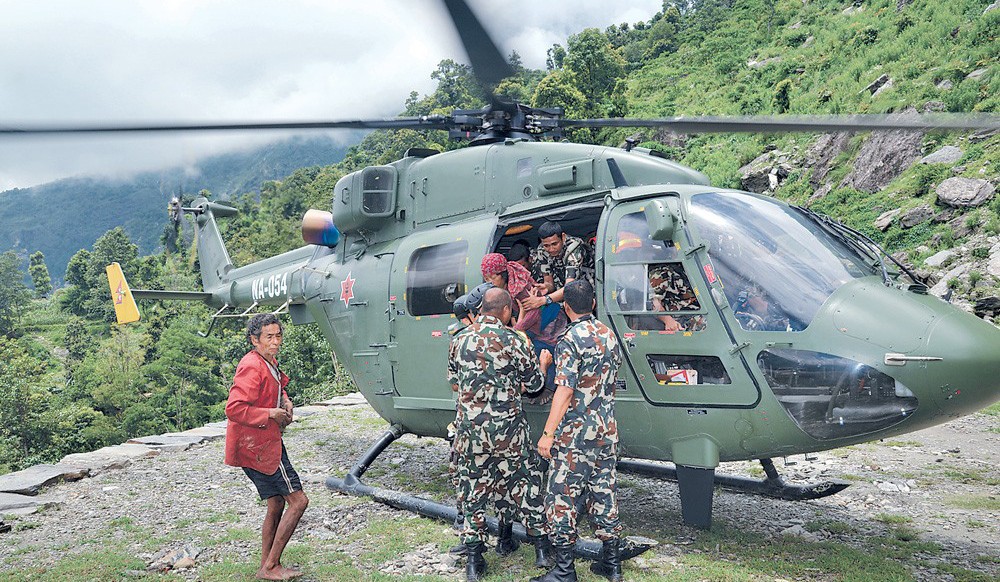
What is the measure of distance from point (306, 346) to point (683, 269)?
2535 centimetres

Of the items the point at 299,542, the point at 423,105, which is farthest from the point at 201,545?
the point at 423,105

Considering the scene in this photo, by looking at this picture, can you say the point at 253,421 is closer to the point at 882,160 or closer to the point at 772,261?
the point at 772,261

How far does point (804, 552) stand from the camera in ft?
15.3

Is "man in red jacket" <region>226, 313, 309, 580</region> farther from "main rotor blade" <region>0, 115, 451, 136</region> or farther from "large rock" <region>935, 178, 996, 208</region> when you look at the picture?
"large rock" <region>935, 178, 996, 208</region>

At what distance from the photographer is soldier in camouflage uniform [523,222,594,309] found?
5.14m

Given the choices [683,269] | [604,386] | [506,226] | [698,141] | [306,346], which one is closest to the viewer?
[604,386]

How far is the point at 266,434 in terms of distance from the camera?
4148mm

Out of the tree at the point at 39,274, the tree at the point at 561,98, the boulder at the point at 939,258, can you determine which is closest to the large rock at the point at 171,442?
the boulder at the point at 939,258

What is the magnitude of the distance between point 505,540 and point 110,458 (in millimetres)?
6662

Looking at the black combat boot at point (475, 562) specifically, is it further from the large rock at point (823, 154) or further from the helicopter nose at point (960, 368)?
the large rock at point (823, 154)

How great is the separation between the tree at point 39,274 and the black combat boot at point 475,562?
358 feet

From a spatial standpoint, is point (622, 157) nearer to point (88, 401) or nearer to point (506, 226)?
point (506, 226)

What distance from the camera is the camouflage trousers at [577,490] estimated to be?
13.4 ft

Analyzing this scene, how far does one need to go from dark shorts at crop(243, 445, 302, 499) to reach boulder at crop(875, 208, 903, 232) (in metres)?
18.8
